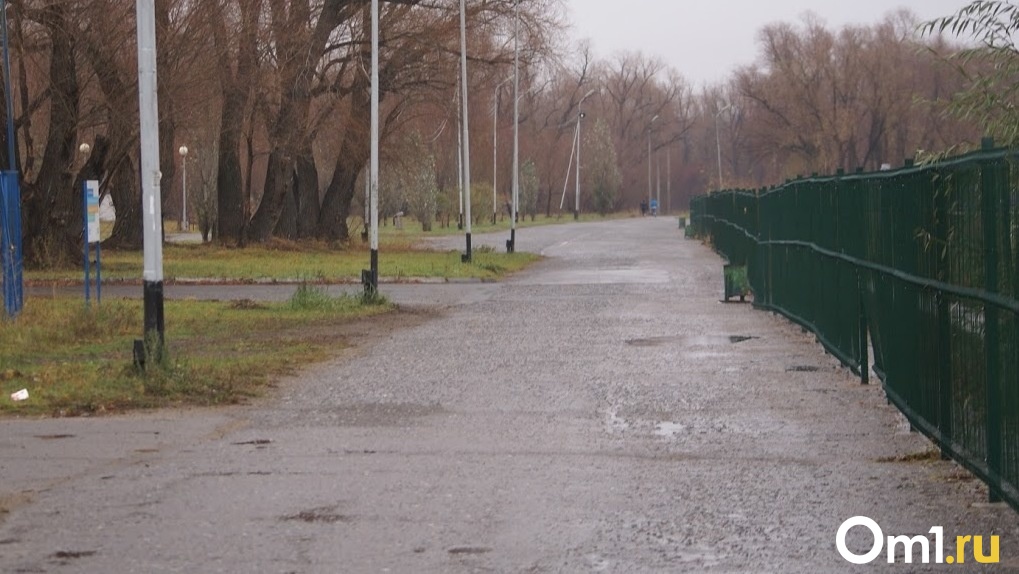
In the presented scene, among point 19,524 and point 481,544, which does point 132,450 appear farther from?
point 481,544

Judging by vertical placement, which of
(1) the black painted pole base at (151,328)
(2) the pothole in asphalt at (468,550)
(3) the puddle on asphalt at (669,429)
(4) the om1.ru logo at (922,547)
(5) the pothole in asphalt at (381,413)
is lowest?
(4) the om1.ru logo at (922,547)

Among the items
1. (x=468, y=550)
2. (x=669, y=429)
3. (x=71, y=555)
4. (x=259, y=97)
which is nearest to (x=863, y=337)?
(x=669, y=429)

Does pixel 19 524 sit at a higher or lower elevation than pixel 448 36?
lower

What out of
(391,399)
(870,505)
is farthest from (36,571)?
(391,399)

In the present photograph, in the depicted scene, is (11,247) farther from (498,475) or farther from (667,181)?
(667,181)

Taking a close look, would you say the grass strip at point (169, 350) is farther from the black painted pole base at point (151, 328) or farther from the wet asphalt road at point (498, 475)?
the wet asphalt road at point (498, 475)

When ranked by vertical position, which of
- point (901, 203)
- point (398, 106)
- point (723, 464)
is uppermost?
point (398, 106)

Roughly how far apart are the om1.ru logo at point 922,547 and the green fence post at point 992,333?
68cm

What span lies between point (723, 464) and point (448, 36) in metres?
36.2

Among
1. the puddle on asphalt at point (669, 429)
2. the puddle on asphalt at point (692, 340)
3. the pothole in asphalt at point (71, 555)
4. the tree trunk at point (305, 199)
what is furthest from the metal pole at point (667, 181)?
the pothole in asphalt at point (71, 555)

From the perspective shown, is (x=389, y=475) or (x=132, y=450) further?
(x=132, y=450)

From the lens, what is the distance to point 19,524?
827 centimetres

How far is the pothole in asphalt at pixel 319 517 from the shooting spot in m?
8.27

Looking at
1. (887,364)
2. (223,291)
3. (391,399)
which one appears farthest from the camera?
(223,291)
